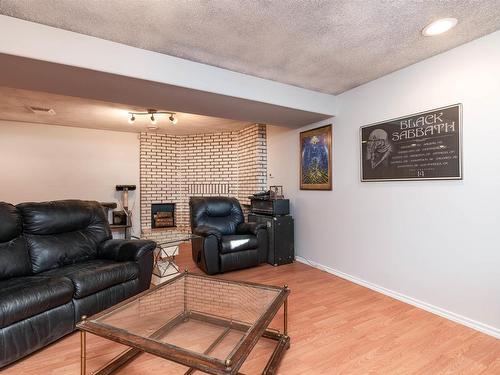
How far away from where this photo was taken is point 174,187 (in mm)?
5984

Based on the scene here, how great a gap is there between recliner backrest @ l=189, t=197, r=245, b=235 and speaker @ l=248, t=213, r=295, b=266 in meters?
0.44

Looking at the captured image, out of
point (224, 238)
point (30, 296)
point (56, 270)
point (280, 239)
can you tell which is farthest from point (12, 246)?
point (280, 239)

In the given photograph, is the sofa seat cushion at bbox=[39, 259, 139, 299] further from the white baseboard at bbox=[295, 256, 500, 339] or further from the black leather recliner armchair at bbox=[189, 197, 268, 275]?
the white baseboard at bbox=[295, 256, 500, 339]

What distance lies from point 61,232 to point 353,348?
2740mm

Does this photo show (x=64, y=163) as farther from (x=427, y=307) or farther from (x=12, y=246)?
(x=427, y=307)

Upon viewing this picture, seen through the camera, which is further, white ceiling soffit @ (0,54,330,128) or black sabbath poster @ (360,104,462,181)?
black sabbath poster @ (360,104,462,181)

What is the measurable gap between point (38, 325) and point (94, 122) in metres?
3.87

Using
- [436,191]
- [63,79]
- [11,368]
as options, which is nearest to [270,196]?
[436,191]

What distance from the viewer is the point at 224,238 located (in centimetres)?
352

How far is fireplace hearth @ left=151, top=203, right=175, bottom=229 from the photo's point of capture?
579 cm

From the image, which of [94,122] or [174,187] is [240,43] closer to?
[94,122]

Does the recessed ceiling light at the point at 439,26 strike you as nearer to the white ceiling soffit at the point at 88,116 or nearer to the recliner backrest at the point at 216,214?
the white ceiling soffit at the point at 88,116

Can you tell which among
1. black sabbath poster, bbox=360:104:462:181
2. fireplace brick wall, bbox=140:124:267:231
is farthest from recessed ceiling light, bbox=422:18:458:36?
fireplace brick wall, bbox=140:124:267:231

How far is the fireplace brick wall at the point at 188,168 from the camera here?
223 inches
